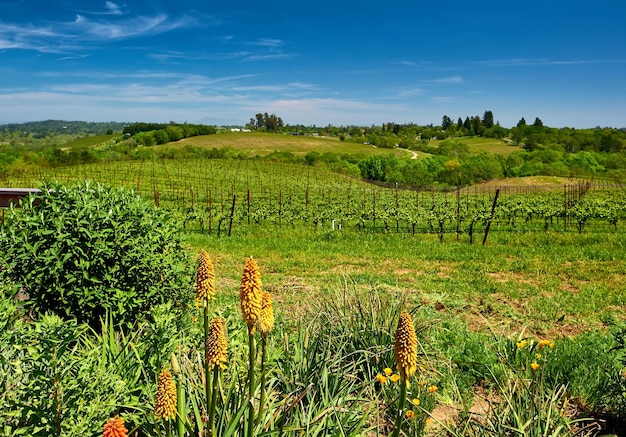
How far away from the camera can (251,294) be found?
5.48 feet

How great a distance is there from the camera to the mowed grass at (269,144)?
8781 centimetres

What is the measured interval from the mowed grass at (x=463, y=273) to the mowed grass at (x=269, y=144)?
234 feet

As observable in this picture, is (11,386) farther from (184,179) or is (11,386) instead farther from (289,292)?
(184,179)

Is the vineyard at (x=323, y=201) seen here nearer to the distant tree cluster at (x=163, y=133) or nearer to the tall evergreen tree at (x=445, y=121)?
the distant tree cluster at (x=163, y=133)

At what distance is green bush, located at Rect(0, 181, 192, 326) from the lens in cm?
406

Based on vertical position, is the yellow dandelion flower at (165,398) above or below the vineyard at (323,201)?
above

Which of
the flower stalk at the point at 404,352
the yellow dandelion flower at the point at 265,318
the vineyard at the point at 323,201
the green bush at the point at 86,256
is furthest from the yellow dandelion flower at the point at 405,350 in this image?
the vineyard at the point at 323,201

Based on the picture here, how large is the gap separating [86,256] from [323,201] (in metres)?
28.1

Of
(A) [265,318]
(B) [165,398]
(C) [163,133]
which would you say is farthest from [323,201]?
(C) [163,133]

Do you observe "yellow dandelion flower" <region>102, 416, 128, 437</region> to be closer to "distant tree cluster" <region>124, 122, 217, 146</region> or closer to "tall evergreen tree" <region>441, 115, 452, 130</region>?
"distant tree cluster" <region>124, 122, 217, 146</region>

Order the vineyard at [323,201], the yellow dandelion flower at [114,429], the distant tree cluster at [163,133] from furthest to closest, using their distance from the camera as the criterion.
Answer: the distant tree cluster at [163,133], the vineyard at [323,201], the yellow dandelion flower at [114,429]

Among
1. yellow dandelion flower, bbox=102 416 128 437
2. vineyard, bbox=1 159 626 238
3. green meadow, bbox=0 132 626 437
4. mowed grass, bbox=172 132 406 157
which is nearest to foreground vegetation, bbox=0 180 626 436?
green meadow, bbox=0 132 626 437

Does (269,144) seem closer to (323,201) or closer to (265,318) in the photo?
(323,201)

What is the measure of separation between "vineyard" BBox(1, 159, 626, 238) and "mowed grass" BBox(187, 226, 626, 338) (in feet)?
7.78
